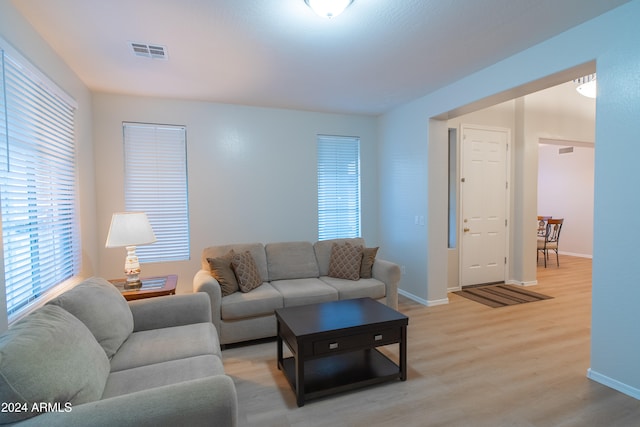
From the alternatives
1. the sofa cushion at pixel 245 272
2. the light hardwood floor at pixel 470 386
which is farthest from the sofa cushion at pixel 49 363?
the sofa cushion at pixel 245 272

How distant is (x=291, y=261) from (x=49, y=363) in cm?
264

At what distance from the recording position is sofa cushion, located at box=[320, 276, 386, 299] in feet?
11.1

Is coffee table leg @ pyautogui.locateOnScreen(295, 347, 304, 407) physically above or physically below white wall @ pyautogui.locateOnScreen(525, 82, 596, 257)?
below

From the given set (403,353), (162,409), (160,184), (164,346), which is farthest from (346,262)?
(162,409)

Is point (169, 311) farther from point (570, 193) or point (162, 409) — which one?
point (570, 193)

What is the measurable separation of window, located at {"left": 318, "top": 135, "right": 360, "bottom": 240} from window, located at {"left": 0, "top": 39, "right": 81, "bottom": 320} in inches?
117

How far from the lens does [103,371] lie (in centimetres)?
158

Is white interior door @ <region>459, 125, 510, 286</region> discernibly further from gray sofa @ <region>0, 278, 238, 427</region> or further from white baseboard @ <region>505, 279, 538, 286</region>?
gray sofa @ <region>0, 278, 238, 427</region>

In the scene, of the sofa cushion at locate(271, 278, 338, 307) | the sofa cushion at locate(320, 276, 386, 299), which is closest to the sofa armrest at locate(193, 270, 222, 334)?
the sofa cushion at locate(271, 278, 338, 307)

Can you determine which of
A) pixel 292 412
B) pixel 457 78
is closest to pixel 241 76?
pixel 457 78

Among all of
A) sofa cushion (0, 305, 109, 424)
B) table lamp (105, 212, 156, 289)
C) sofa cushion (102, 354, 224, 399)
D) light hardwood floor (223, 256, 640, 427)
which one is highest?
table lamp (105, 212, 156, 289)

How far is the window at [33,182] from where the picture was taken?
194 cm

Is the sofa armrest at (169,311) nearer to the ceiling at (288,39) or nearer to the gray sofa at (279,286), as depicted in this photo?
the gray sofa at (279,286)

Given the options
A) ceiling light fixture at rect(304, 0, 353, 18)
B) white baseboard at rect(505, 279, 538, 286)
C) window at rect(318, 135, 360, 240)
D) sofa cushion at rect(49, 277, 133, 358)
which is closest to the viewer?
sofa cushion at rect(49, 277, 133, 358)
